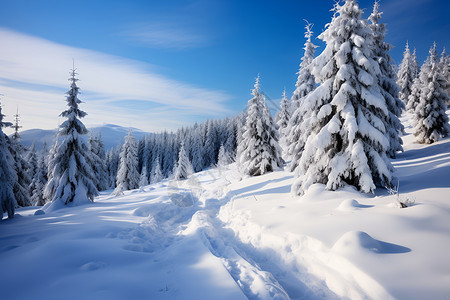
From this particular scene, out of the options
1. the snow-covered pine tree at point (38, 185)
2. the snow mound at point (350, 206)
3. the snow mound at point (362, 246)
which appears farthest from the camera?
the snow-covered pine tree at point (38, 185)

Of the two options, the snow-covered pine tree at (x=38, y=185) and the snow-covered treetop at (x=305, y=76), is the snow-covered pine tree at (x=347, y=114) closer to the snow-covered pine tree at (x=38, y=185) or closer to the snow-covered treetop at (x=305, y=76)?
the snow-covered treetop at (x=305, y=76)

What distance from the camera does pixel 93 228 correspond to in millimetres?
7141

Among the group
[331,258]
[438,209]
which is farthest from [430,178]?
[331,258]

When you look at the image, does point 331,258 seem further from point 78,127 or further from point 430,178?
point 78,127

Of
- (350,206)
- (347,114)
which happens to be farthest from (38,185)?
(347,114)

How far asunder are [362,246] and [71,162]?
773 inches

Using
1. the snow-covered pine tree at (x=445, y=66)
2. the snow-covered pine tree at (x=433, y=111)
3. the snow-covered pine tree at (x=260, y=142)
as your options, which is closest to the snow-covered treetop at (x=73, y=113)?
the snow-covered pine tree at (x=260, y=142)

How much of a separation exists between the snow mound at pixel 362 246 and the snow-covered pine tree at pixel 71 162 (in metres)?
18.3

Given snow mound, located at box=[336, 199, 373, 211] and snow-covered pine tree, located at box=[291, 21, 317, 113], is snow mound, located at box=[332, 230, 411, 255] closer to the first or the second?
snow mound, located at box=[336, 199, 373, 211]

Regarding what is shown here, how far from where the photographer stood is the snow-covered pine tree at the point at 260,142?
21453 millimetres

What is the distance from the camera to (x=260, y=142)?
71.4 ft

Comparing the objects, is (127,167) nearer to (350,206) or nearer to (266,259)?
(266,259)

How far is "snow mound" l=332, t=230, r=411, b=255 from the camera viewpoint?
4363mm

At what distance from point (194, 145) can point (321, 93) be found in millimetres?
59542
